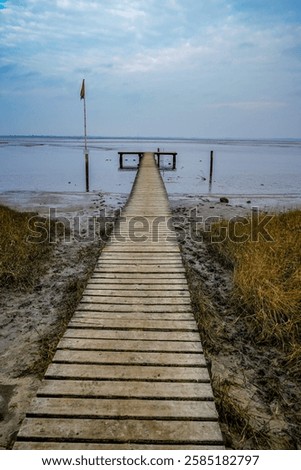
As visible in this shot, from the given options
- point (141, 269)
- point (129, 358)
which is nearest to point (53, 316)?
point (141, 269)

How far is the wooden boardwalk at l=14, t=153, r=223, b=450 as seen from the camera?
7.86 feet

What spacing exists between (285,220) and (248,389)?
270 inches

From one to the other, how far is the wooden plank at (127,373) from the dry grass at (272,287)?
1634 mm

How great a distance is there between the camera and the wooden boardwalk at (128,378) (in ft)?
7.86

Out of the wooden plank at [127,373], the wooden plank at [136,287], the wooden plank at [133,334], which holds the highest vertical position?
the wooden plank at [136,287]

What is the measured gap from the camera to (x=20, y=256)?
6.71m

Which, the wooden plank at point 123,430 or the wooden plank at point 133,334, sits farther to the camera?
the wooden plank at point 133,334

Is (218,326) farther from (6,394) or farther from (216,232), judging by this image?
(216,232)

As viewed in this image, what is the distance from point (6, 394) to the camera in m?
3.43

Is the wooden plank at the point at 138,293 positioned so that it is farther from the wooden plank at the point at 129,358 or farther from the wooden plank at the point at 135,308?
the wooden plank at the point at 129,358

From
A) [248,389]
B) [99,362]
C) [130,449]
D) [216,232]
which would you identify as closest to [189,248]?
[216,232]

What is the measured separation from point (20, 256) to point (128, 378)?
4550mm

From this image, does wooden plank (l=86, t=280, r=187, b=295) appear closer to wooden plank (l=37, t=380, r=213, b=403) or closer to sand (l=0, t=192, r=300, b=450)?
sand (l=0, t=192, r=300, b=450)

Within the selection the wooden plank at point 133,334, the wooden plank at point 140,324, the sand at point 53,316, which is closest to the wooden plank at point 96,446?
the sand at point 53,316
